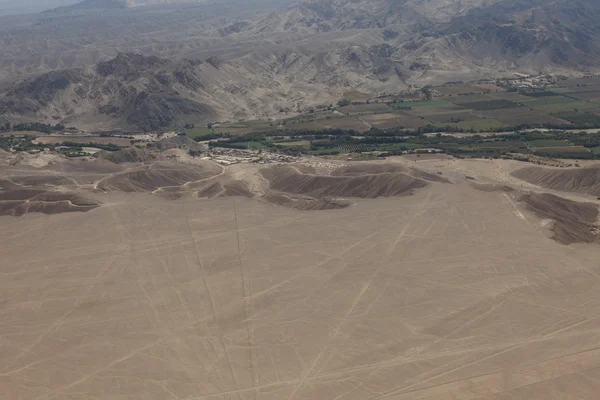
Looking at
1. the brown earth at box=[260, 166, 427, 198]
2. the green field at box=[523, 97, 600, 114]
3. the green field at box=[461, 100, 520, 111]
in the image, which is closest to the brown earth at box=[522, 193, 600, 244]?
the brown earth at box=[260, 166, 427, 198]


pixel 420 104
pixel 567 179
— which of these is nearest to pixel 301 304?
pixel 567 179

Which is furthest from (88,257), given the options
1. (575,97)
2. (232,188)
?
(575,97)

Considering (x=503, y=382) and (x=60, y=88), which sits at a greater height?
(x=60, y=88)

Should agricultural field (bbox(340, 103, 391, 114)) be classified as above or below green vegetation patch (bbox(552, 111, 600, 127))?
above

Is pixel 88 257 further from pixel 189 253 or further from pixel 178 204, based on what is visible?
pixel 178 204

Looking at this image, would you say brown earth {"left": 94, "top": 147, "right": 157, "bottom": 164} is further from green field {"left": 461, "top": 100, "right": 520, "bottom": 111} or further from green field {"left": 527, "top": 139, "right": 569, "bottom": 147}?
green field {"left": 461, "top": 100, "right": 520, "bottom": 111}

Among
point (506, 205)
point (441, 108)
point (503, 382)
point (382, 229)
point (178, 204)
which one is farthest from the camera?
point (441, 108)

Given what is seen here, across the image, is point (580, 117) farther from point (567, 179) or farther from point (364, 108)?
point (567, 179)

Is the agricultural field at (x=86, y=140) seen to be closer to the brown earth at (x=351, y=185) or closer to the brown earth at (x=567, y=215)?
the brown earth at (x=351, y=185)
